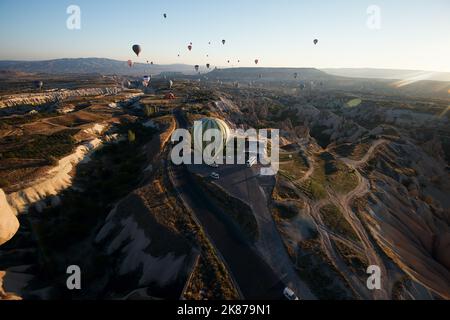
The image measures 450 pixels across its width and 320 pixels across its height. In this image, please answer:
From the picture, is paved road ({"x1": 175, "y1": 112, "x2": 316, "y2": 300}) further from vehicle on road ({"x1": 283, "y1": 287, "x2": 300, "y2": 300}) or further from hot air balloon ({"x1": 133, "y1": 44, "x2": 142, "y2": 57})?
hot air balloon ({"x1": 133, "y1": 44, "x2": 142, "y2": 57})

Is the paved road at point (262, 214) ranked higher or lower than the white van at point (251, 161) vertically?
lower

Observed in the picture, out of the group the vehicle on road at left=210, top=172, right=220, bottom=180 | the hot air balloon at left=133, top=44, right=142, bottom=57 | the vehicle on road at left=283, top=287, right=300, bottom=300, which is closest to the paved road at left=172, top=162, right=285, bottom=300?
the vehicle on road at left=283, top=287, right=300, bottom=300

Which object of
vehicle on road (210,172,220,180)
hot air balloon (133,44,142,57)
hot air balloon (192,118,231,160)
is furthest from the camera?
hot air balloon (133,44,142,57)

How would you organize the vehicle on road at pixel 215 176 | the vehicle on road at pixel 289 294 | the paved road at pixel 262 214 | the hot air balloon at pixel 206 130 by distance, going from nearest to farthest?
the vehicle on road at pixel 289 294 < the paved road at pixel 262 214 < the vehicle on road at pixel 215 176 < the hot air balloon at pixel 206 130

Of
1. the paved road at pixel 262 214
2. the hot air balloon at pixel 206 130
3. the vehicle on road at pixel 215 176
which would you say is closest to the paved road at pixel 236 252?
the paved road at pixel 262 214

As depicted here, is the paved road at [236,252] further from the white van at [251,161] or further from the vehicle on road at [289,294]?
the white van at [251,161]

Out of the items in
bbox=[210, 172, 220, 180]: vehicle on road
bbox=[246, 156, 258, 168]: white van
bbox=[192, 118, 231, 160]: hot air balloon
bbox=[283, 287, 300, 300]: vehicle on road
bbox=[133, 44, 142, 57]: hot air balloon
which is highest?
bbox=[133, 44, 142, 57]: hot air balloon

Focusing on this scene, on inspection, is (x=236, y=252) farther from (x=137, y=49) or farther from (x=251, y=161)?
(x=137, y=49)

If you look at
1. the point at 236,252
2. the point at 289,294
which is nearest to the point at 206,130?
the point at 236,252

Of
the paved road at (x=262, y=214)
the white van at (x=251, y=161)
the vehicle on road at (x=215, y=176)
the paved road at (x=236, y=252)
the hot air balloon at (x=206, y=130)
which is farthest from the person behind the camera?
the white van at (x=251, y=161)
